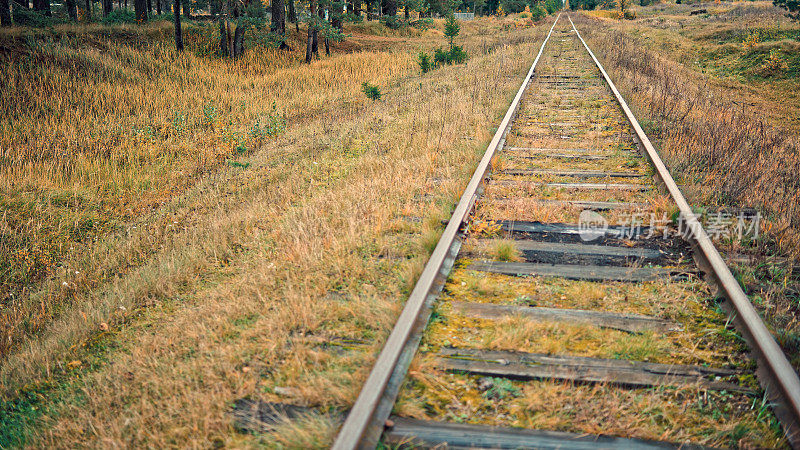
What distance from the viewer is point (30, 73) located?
441 inches

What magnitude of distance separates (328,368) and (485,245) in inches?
71.4

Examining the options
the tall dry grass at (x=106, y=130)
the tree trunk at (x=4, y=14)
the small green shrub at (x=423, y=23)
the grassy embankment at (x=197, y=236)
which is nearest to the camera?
the grassy embankment at (x=197, y=236)

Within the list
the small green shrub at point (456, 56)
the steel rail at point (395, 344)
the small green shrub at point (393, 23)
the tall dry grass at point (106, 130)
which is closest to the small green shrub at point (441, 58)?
the small green shrub at point (456, 56)

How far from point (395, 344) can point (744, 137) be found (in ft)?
21.4

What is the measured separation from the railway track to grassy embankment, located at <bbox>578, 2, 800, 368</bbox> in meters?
0.36

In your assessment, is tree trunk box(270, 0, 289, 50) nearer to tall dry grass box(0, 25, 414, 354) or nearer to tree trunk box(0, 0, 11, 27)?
tall dry grass box(0, 25, 414, 354)

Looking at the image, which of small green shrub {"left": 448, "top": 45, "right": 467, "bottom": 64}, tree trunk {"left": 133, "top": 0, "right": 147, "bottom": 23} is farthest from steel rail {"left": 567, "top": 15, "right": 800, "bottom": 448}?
tree trunk {"left": 133, "top": 0, "right": 147, "bottom": 23}

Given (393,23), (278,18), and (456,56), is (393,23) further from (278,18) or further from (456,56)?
(456,56)

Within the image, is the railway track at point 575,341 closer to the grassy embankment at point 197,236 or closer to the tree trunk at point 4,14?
the grassy embankment at point 197,236

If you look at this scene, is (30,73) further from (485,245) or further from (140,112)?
(485,245)

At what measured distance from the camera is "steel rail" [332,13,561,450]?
6.56 feet

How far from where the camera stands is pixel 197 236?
5.29 m

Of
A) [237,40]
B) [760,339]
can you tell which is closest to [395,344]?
[760,339]

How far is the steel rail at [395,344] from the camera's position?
200 cm
